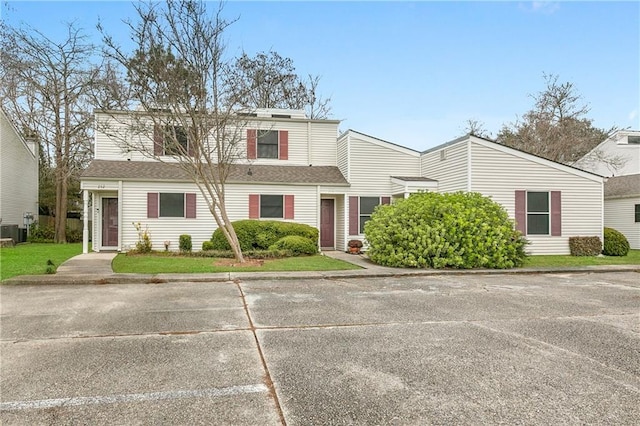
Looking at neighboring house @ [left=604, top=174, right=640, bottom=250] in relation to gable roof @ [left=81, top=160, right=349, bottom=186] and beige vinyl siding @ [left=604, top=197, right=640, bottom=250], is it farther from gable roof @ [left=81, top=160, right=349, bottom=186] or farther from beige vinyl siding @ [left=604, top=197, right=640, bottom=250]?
gable roof @ [left=81, top=160, right=349, bottom=186]

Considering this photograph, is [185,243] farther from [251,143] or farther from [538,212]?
[538,212]

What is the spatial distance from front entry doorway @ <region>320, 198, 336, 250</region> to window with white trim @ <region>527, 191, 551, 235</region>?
7.51 m

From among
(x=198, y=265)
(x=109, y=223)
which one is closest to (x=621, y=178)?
(x=198, y=265)

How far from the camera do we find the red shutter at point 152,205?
15336 millimetres

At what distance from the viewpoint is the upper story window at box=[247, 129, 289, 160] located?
57.2 ft

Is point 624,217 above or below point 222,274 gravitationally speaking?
above

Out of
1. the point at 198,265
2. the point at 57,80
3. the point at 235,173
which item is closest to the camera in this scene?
the point at 198,265

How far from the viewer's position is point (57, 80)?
21406mm

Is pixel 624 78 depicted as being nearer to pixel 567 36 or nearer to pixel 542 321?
pixel 567 36

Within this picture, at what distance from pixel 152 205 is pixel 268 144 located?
535 cm

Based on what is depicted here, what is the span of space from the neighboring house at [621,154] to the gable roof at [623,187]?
4.86 m

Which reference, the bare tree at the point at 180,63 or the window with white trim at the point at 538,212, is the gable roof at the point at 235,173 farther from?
the window with white trim at the point at 538,212

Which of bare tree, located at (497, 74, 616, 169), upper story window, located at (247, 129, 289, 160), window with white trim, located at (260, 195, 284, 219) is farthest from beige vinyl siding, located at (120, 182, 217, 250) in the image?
bare tree, located at (497, 74, 616, 169)

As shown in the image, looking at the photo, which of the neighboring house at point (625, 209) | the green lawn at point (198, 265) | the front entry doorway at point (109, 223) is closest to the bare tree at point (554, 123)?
the neighboring house at point (625, 209)
